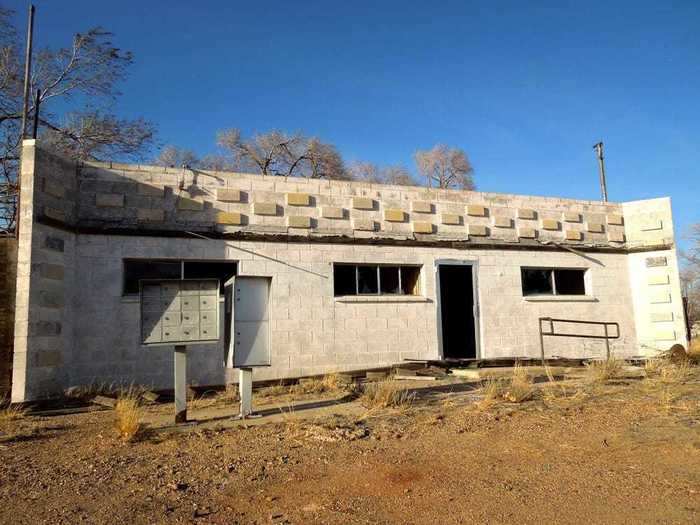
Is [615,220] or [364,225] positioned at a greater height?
[615,220]

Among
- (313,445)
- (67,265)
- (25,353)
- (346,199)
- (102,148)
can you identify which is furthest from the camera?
(102,148)

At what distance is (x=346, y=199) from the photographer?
12.4m

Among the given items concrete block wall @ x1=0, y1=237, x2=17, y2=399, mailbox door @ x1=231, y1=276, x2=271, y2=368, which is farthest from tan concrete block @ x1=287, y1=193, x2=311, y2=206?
concrete block wall @ x1=0, y1=237, x2=17, y2=399

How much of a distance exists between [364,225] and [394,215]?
856 mm

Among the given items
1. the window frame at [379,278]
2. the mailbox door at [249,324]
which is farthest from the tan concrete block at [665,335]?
the mailbox door at [249,324]

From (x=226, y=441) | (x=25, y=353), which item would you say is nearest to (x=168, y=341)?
(x=226, y=441)

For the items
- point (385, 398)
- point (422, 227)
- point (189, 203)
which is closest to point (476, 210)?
point (422, 227)

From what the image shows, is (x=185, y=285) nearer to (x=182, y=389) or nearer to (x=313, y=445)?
(x=182, y=389)

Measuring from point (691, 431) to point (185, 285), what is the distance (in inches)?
273

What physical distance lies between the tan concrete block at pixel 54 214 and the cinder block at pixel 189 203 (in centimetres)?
217

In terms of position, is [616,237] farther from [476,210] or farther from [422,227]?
[422,227]

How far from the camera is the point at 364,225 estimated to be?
1245 cm

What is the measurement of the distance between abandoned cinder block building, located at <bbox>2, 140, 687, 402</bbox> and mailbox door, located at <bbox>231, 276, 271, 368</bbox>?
218 mm

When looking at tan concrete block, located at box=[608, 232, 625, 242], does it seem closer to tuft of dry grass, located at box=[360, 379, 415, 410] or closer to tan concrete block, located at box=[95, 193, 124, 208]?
tuft of dry grass, located at box=[360, 379, 415, 410]
